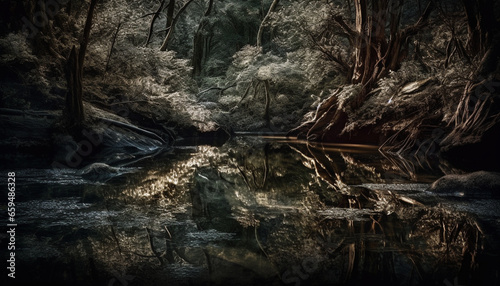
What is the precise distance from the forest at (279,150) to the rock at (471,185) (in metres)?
0.03

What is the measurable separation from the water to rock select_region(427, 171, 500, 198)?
0.31m

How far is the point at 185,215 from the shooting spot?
4.54m

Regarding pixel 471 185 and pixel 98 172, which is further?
pixel 98 172

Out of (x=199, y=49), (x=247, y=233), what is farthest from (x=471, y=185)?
(x=199, y=49)

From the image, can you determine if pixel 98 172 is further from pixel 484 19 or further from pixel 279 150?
pixel 484 19

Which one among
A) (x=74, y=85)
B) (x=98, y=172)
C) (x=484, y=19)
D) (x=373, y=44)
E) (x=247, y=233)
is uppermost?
(x=373, y=44)

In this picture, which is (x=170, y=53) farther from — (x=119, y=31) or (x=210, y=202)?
(x=210, y=202)

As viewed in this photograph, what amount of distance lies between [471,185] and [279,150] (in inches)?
371

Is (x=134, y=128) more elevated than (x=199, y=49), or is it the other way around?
(x=199, y=49)

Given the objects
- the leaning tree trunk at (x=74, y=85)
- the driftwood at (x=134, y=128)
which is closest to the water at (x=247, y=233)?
the leaning tree trunk at (x=74, y=85)

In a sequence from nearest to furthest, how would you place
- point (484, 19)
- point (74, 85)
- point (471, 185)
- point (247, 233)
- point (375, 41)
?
point (247, 233)
point (471, 185)
point (74, 85)
point (484, 19)
point (375, 41)

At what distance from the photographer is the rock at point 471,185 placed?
233 inches

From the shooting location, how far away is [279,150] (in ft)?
50.0

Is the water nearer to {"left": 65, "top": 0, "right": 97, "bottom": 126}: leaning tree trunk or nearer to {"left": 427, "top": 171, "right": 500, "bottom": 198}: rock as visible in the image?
{"left": 427, "top": 171, "right": 500, "bottom": 198}: rock
